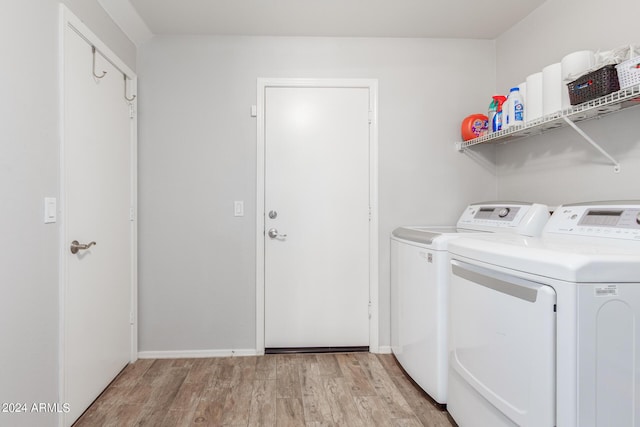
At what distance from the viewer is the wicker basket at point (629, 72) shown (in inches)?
49.1

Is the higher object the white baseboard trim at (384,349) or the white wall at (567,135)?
the white wall at (567,135)

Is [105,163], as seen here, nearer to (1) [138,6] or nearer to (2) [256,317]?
(1) [138,6]

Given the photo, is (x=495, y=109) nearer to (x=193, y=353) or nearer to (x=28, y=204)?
(x=28, y=204)

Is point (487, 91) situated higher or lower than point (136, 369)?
higher

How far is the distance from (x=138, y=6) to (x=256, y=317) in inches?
86.1

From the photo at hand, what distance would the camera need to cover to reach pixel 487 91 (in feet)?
8.23

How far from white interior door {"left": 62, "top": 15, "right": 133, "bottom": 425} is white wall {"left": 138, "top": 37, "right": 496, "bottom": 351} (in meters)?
0.19

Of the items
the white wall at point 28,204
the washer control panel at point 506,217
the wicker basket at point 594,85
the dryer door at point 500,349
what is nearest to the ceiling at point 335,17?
the white wall at point 28,204

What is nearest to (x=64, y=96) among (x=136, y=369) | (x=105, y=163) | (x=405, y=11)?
(x=105, y=163)

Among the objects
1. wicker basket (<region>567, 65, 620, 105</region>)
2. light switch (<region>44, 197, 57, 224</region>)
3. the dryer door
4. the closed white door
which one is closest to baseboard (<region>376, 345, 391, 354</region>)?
the closed white door

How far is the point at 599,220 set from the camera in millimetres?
1421

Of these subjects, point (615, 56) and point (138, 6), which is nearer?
point (615, 56)

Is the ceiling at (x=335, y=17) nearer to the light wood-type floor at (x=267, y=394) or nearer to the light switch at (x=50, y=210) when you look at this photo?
the light switch at (x=50, y=210)

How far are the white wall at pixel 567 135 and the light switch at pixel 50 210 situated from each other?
8.76 ft
